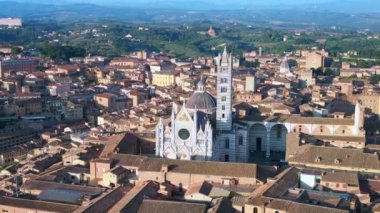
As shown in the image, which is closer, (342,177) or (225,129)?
(342,177)

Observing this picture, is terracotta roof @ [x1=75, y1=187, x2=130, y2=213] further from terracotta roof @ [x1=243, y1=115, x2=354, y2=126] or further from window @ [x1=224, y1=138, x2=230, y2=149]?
terracotta roof @ [x1=243, y1=115, x2=354, y2=126]

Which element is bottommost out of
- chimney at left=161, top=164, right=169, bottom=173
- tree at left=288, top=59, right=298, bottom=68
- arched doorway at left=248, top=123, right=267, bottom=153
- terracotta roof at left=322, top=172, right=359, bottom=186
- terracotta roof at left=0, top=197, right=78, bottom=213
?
tree at left=288, top=59, right=298, bottom=68

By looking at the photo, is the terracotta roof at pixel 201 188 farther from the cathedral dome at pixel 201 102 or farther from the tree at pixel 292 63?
the tree at pixel 292 63

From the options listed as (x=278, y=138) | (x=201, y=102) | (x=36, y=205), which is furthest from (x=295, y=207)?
(x=278, y=138)

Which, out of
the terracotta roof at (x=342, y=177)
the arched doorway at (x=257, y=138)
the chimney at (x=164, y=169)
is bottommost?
the arched doorway at (x=257, y=138)

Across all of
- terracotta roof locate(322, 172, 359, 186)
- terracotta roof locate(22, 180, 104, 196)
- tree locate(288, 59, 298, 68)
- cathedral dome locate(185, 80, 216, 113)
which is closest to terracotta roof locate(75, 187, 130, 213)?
terracotta roof locate(22, 180, 104, 196)

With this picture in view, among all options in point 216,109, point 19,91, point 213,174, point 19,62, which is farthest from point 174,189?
point 19,62

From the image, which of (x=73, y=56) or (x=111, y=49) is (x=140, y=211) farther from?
(x=111, y=49)

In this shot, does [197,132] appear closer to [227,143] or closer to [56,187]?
[227,143]

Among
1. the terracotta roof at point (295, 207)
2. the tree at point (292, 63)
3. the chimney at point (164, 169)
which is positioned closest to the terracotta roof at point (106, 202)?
the chimney at point (164, 169)
